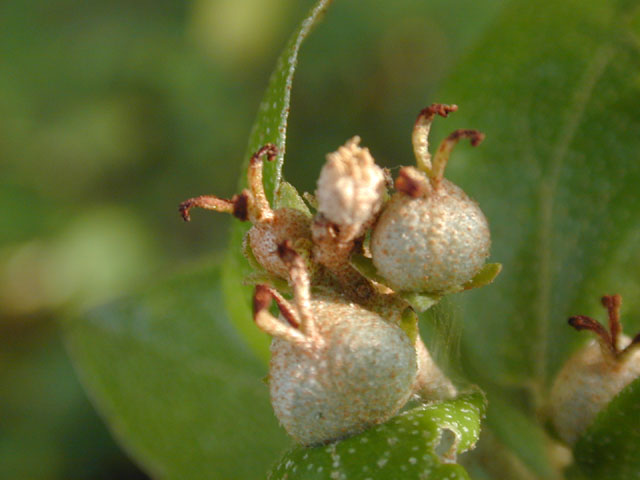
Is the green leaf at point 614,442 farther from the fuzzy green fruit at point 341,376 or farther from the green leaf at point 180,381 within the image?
the green leaf at point 180,381

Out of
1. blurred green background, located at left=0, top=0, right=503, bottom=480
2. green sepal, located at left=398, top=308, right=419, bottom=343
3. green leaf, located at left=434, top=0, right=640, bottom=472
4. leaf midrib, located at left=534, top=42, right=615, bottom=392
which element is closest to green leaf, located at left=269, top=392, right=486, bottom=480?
green sepal, located at left=398, top=308, right=419, bottom=343

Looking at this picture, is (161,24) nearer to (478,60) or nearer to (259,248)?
(478,60)

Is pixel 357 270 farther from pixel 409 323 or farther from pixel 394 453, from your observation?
pixel 394 453

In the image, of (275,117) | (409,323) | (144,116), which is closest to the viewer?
(409,323)

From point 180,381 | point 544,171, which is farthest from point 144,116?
point 544,171

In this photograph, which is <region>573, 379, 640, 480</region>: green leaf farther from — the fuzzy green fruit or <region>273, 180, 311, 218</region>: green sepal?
<region>273, 180, 311, 218</region>: green sepal

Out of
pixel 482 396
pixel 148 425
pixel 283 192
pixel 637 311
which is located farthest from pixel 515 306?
pixel 148 425
